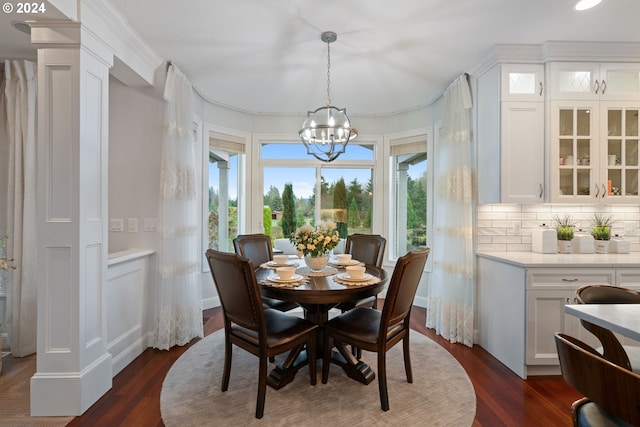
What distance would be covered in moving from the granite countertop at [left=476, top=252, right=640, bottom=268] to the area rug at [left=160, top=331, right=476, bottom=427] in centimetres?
102

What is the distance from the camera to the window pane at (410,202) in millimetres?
4340

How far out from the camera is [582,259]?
2.57m

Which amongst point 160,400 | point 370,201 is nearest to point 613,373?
point 160,400

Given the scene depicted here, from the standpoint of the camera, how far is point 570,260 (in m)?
2.51

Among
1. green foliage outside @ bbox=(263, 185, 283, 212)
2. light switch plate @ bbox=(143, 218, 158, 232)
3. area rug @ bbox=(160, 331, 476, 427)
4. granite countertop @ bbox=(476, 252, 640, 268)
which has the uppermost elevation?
green foliage outside @ bbox=(263, 185, 283, 212)

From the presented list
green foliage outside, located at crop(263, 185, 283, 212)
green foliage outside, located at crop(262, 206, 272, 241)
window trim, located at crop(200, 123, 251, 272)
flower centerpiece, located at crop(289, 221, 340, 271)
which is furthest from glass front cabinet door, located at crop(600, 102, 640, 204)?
window trim, located at crop(200, 123, 251, 272)

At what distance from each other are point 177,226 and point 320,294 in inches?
70.6

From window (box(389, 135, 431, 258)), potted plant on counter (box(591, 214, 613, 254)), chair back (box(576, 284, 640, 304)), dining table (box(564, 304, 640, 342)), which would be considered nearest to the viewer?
dining table (box(564, 304, 640, 342))

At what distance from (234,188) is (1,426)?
319 cm

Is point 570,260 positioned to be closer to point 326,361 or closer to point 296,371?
point 326,361

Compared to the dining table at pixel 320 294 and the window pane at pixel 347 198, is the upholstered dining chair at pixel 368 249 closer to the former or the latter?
the dining table at pixel 320 294

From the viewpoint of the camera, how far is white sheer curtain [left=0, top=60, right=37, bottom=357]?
107 inches

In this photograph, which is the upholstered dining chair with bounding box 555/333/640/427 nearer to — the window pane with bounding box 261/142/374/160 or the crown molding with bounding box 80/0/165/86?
the crown molding with bounding box 80/0/165/86

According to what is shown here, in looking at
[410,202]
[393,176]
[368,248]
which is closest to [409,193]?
[410,202]
